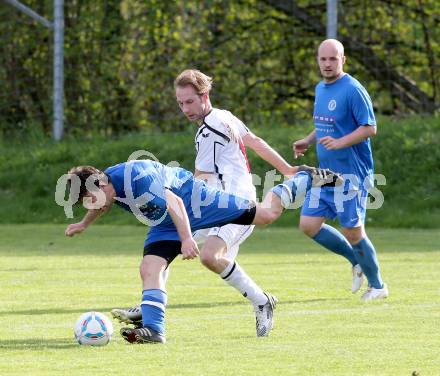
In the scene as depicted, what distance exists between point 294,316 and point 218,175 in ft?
3.73

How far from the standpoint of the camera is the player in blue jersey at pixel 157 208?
7.75 metres

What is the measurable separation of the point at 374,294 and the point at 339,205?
2.68 feet

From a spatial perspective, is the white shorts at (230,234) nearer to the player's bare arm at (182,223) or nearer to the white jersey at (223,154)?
the white jersey at (223,154)

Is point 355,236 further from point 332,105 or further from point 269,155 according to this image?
point 269,155

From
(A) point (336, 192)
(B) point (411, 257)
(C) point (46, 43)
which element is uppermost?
(C) point (46, 43)

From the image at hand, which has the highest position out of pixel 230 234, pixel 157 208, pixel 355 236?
pixel 157 208

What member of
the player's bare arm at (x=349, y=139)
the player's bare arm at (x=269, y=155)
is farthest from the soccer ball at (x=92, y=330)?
the player's bare arm at (x=349, y=139)

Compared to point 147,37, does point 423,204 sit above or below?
below

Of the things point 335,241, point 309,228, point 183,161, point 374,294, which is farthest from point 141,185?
point 183,161

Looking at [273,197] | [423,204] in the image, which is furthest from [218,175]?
[423,204]

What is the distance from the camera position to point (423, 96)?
69.3 feet

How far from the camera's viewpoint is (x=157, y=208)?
7.95 meters

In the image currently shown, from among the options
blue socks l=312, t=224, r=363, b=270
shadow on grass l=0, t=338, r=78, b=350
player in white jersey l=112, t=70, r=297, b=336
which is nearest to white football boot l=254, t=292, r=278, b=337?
player in white jersey l=112, t=70, r=297, b=336

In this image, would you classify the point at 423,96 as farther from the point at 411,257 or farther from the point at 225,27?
the point at 411,257
